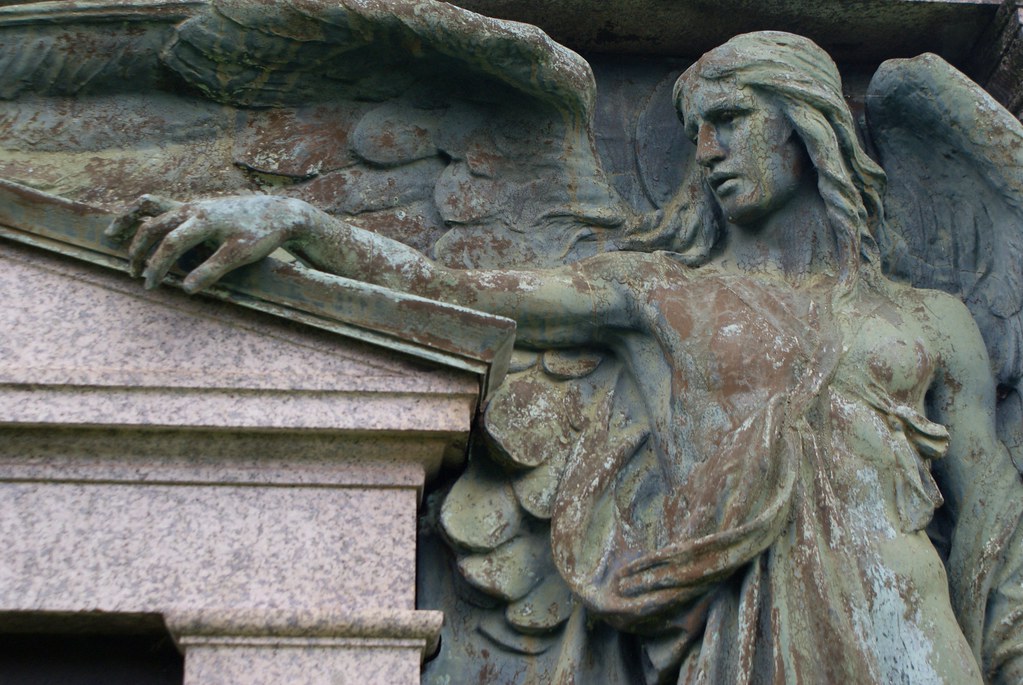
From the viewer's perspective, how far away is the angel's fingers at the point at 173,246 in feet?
10.5

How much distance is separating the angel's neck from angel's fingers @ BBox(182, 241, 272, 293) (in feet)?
4.14

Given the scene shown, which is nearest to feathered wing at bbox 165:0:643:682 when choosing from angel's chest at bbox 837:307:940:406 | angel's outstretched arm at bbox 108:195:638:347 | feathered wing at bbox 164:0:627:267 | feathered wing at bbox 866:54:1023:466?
feathered wing at bbox 164:0:627:267

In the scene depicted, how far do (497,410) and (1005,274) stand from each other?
1384mm

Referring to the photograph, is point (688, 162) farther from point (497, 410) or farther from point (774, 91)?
point (497, 410)

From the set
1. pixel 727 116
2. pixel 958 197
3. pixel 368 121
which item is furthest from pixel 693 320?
pixel 368 121

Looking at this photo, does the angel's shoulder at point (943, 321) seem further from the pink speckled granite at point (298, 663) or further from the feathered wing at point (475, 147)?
the pink speckled granite at point (298, 663)

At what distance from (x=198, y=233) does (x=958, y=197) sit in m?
2.02

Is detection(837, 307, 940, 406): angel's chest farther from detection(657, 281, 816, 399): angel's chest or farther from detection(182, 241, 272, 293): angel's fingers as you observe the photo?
detection(182, 241, 272, 293): angel's fingers

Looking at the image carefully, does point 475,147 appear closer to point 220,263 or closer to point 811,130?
point 811,130

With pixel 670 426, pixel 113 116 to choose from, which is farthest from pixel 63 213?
pixel 670 426

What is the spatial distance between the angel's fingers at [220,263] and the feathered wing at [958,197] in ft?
5.52

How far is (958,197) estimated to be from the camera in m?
4.02

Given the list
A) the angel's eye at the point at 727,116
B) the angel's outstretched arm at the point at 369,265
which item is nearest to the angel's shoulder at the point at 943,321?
the angel's eye at the point at 727,116

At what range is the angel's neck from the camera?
3.83 metres
